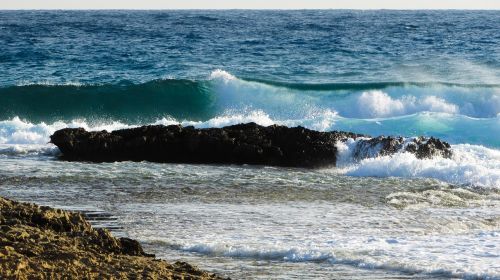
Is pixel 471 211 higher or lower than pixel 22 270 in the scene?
lower

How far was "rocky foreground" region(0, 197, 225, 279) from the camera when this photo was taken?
6527mm

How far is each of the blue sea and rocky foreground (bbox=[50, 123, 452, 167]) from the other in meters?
0.31

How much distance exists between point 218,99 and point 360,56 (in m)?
8.27

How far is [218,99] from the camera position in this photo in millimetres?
27594

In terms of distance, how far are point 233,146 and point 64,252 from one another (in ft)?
29.9

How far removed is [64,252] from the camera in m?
6.86

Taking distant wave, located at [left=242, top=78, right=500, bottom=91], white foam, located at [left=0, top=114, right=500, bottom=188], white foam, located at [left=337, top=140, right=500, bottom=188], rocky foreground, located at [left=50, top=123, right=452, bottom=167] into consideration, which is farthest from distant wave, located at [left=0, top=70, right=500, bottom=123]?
white foam, located at [left=337, top=140, right=500, bottom=188]

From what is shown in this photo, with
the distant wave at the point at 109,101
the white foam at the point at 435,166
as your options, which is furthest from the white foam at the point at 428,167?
the distant wave at the point at 109,101

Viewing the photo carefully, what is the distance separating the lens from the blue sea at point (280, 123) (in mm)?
9734

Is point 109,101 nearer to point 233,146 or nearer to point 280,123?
point 280,123

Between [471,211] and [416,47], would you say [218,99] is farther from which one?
[471,211]

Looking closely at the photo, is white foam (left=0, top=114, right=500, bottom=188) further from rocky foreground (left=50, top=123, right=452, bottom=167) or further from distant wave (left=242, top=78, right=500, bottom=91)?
distant wave (left=242, top=78, right=500, bottom=91)

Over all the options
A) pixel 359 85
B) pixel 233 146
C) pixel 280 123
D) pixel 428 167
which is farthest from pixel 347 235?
pixel 359 85

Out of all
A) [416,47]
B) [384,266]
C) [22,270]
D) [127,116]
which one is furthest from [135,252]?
[416,47]
